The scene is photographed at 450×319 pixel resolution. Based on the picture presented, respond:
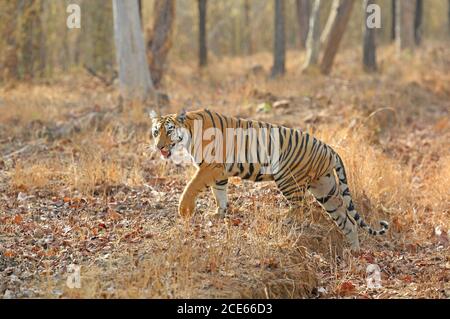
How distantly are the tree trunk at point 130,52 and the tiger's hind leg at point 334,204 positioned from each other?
5614 millimetres

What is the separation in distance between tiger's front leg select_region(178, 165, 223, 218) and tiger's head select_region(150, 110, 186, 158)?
344 mm

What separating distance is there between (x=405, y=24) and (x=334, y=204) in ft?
42.9

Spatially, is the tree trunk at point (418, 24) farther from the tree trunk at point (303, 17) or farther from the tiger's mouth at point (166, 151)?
the tiger's mouth at point (166, 151)

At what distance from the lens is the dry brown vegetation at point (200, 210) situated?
5754 mm

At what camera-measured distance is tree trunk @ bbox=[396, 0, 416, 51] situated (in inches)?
733

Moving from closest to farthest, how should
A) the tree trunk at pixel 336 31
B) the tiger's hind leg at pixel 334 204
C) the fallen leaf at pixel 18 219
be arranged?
the tiger's hind leg at pixel 334 204 → the fallen leaf at pixel 18 219 → the tree trunk at pixel 336 31

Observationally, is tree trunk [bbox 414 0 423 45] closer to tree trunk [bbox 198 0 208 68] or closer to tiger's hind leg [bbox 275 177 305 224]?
tree trunk [bbox 198 0 208 68]

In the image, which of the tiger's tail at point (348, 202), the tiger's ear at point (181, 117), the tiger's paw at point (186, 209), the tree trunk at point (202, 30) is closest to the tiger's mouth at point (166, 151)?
the tiger's ear at point (181, 117)

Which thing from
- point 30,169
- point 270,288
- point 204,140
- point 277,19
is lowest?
point 270,288

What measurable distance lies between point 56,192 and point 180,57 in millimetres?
13697

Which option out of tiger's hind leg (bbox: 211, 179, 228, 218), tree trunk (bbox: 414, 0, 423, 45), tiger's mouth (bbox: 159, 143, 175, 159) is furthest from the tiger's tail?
tree trunk (bbox: 414, 0, 423, 45)

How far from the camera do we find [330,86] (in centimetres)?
1445
